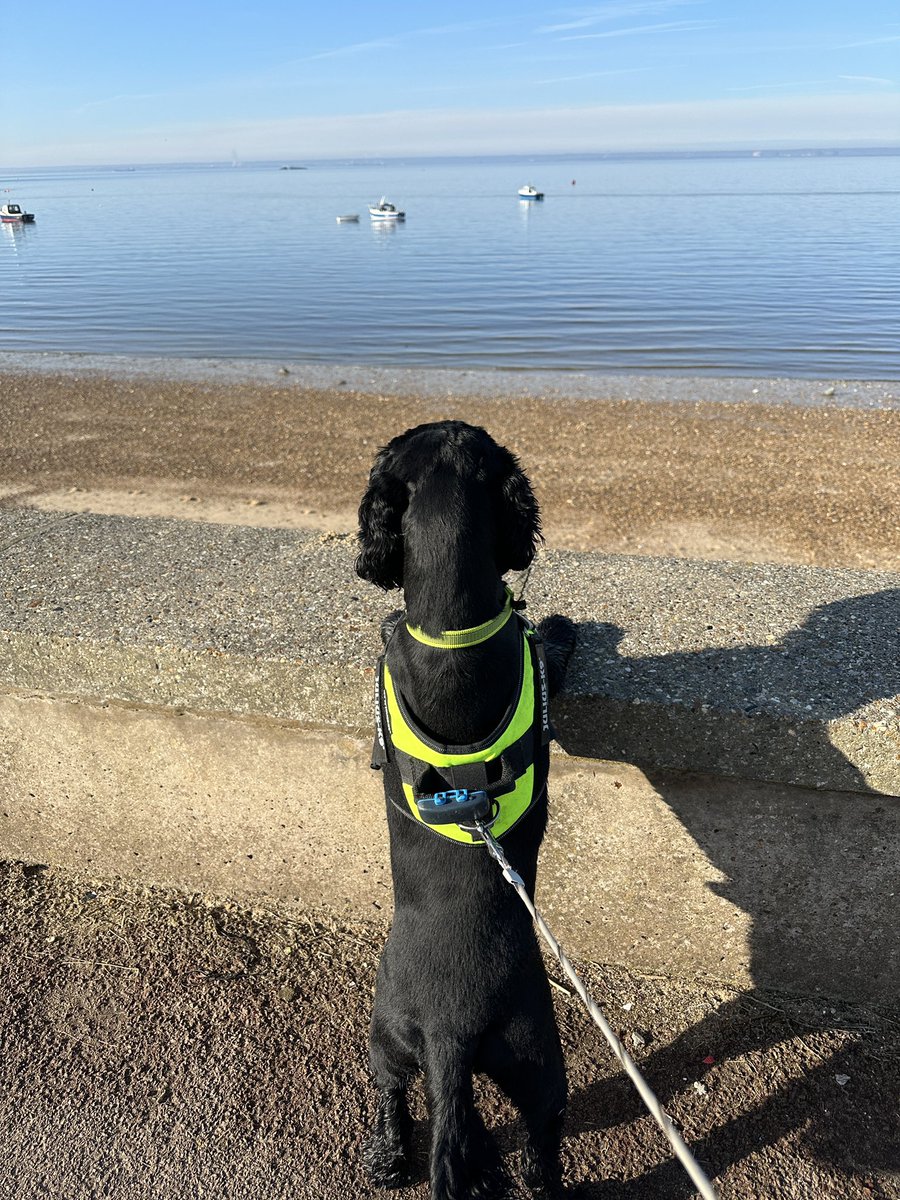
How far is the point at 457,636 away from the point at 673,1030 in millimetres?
1841

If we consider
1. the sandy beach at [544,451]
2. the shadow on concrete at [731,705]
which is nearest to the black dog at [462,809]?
the shadow on concrete at [731,705]

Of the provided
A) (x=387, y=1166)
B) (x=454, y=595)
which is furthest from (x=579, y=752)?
(x=387, y=1166)

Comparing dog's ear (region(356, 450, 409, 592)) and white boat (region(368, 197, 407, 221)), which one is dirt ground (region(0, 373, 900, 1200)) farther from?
white boat (region(368, 197, 407, 221))

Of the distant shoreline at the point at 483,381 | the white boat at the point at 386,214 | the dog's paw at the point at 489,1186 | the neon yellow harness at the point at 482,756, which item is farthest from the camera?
the white boat at the point at 386,214

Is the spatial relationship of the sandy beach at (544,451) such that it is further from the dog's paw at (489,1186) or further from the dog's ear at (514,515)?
the dog's paw at (489,1186)

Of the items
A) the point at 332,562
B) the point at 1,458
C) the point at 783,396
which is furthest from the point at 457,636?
the point at 783,396

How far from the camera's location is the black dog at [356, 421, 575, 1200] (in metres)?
2.28

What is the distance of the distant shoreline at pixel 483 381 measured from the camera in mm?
16688

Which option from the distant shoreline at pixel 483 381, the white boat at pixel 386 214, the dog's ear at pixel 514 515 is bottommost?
the distant shoreline at pixel 483 381

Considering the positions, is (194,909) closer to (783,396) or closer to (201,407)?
(201,407)

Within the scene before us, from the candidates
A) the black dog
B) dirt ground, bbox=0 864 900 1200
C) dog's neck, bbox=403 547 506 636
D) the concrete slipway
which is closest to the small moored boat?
the concrete slipway

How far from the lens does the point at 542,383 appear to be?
18.3 metres

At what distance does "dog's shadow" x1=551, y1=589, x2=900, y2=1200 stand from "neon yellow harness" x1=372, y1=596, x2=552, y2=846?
0.43m

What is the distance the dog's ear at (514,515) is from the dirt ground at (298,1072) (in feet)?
5.94
